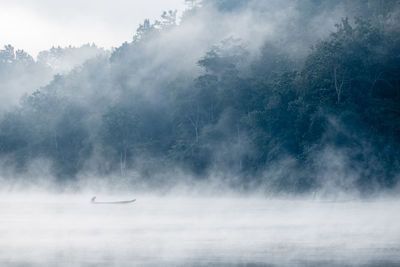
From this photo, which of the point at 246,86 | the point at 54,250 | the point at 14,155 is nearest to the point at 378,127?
the point at 246,86

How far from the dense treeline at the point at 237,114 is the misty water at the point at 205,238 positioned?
10.4 m

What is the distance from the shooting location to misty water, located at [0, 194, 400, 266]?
1344 cm

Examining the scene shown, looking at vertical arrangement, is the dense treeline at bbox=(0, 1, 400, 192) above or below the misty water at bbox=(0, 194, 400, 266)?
above

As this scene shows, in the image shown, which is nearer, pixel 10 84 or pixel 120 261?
pixel 120 261

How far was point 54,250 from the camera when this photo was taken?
15438 millimetres

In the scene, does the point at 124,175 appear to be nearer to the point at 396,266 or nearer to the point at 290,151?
the point at 290,151

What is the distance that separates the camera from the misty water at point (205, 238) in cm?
1344

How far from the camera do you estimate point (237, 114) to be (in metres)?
45.6

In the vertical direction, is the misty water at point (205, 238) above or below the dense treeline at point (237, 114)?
below

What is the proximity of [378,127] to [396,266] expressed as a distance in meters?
25.6

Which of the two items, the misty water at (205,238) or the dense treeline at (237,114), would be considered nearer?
the misty water at (205,238)

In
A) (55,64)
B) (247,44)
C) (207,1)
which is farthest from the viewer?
(55,64)

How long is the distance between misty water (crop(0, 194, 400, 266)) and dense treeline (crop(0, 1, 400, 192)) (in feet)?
34.3

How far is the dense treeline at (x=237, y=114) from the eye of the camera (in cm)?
3625
